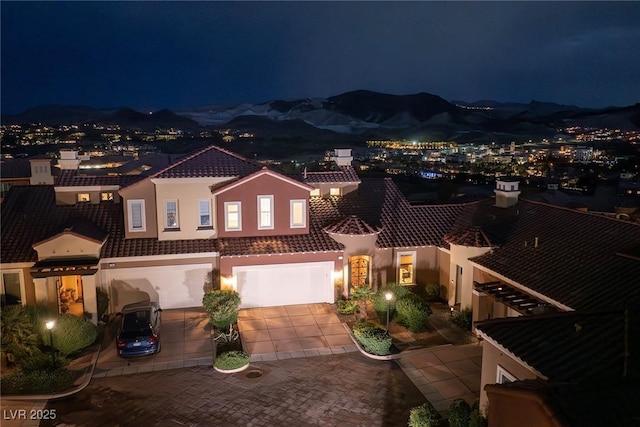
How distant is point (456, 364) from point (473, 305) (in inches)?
118

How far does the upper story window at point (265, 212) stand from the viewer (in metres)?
22.6

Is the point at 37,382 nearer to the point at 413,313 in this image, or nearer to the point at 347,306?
the point at 347,306

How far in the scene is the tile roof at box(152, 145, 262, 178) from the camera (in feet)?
71.9

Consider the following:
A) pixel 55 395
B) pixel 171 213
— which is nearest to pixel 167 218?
pixel 171 213

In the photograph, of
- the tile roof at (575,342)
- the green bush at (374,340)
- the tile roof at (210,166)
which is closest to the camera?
the tile roof at (575,342)

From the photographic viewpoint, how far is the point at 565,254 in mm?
17469

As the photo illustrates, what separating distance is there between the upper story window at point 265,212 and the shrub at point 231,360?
7442 millimetres

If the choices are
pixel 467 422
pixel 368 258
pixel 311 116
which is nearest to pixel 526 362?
pixel 467 422

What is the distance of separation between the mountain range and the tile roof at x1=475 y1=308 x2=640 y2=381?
67.0 metres

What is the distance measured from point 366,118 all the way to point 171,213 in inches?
2693

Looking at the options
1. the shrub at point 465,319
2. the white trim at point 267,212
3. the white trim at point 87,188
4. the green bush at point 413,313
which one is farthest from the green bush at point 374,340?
the white trim at point 87,188

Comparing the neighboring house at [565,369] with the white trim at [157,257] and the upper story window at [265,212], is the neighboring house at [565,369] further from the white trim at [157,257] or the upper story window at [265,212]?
the white trim at [157,257]

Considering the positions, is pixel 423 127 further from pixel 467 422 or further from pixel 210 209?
pixel 467 422

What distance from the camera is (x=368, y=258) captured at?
23188 mm
